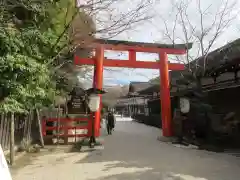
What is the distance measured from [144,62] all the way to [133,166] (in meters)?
9.35

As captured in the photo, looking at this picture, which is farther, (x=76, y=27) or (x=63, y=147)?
(x=63, y=147)

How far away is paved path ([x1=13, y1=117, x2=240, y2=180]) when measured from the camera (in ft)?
21.6

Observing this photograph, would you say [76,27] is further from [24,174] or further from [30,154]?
[24,174]

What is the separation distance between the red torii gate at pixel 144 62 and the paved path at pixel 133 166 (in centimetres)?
516

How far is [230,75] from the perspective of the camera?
13.5m

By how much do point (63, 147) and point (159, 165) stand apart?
553 cm

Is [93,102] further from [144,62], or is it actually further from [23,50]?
[144,62]

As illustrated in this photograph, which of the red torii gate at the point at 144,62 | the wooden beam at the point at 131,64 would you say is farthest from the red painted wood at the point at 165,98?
the wooden beam at the point at 131,64

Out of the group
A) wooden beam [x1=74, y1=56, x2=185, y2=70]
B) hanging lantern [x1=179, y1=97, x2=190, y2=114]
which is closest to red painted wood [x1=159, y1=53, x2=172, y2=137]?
wooden beam [x1=74, y1=56, x2=185, y2=70]

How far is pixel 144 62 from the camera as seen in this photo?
1609 cm

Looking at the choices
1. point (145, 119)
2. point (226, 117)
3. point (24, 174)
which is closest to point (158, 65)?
point (226, 117)

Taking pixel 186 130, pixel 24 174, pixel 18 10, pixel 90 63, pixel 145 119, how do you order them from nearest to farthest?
1. pixel 24 174
2. pixel 18 10
3. pixel 186 130
4. pixel 90 63
5. pixel 145 119

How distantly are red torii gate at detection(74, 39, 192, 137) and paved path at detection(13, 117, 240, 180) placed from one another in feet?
16.9

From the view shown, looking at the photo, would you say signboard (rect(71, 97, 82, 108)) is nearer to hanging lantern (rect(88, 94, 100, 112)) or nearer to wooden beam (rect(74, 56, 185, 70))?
wooden beam (rect(74, 56, 185, 70))
